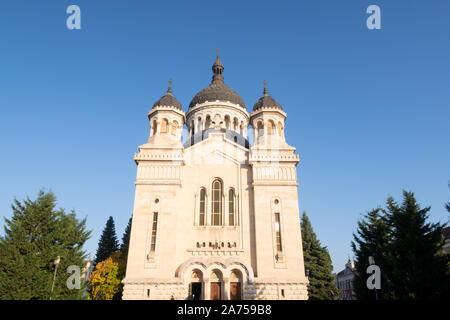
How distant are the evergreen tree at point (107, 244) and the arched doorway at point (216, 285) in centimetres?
2974

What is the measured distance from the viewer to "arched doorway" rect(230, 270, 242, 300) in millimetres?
20828

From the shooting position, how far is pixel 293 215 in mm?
22469

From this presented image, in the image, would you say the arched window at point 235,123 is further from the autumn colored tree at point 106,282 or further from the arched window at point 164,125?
the autumn colored tree at point 106,282

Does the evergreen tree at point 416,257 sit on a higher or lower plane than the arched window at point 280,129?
lower

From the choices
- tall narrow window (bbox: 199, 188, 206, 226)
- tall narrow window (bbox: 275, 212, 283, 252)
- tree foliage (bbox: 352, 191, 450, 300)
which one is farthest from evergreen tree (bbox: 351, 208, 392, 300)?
tall narrow window (bbox: 199, 188, 206, 226)

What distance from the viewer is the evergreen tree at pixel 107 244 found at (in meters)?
Result: 46.3

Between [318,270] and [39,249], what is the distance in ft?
80.7

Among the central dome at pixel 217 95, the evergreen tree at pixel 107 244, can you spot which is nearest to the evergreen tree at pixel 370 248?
the central dome at pixel 217 95

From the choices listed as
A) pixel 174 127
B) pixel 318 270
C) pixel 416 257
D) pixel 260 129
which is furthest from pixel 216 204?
pixel 318 270

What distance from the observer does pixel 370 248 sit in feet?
74.5

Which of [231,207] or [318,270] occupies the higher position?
[231,207]

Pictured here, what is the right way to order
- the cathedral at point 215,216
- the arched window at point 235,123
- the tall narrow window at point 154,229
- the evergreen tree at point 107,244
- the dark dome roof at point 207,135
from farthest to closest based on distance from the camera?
the evergreen tree at point 107,244, the arched window at point 235,123, the dark dome roof at point 207,135, the tall narrow window at point 154,229, the cathedral at point 215,216

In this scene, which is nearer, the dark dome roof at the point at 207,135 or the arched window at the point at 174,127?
the arched window at the point at 174,127

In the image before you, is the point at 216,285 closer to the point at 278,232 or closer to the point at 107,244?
the point at 278,232
